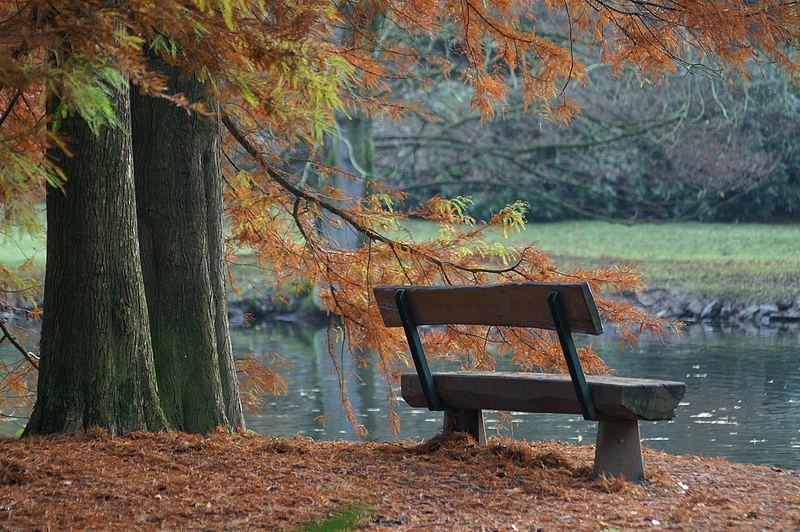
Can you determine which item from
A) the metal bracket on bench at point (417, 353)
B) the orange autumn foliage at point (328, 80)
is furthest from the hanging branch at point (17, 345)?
the metal bracket on bench at point (417, 353)

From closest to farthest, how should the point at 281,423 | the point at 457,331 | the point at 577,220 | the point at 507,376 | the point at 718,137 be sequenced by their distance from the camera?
the point at 507,376 < the point at 457,331 < the point at 281,423 < the point at 718,137 < the point at 577,220

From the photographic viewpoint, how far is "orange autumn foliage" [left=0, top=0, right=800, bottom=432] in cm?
412

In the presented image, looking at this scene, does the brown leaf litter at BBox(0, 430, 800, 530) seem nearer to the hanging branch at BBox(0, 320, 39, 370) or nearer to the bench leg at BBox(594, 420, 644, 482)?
the bench leg at BBox(594, 420, 644, 482)

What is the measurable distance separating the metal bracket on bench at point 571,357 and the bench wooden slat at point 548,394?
38mm

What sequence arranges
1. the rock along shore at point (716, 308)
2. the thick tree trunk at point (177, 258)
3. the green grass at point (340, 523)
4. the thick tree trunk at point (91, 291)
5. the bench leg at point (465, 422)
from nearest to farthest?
1. the green grass at point (340, 523)
2. the thick tree trunk at point (91, 291)
3. the bench leg at point (465, 422)
4. the thick tree trunk at point (177, 258)
5. the rock along shore at point (716, 308)

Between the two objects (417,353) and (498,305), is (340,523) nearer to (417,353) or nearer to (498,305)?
(498,305)

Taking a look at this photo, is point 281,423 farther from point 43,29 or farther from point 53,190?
point 43,29

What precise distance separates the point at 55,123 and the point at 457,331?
4.10 meters

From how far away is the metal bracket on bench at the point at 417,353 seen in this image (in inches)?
235

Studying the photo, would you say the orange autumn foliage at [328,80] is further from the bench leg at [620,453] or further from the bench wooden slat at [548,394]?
the bench leg at [620,453]

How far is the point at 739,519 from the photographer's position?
458cm

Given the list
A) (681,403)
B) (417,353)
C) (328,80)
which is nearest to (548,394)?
(417,353)

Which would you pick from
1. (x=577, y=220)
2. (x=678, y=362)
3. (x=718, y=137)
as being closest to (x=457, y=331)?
(x=678, y=362)

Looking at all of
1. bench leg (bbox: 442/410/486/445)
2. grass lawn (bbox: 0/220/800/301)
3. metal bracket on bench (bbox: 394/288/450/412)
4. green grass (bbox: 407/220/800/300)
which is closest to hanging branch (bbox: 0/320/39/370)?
metal bracket on bench (bbox: 394/288/450/412)
